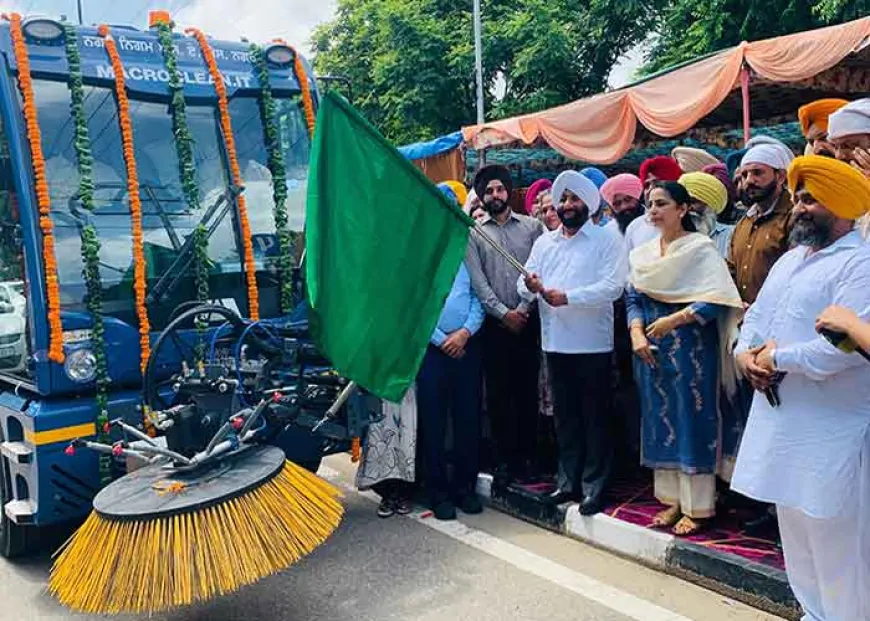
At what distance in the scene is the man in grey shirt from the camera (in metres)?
4.59

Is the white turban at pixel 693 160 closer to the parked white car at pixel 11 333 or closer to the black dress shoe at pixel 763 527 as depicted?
the black dress shoe at pixel 763 527

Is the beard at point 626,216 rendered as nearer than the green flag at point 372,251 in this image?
No

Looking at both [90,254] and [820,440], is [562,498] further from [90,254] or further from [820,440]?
[90,254]

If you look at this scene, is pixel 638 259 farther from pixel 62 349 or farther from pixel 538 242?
pixel 62 349

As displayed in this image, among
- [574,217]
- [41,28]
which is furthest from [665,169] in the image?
[41,28]

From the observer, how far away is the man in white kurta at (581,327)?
4023 mm

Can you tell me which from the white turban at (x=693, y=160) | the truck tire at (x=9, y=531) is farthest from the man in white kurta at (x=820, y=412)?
the truck tire at (x=9, y=531)

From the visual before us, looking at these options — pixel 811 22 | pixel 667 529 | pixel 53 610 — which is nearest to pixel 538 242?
pixel 667 529

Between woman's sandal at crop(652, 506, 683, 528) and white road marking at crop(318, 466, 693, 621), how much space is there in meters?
0.47

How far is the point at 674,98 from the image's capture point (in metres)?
6.73

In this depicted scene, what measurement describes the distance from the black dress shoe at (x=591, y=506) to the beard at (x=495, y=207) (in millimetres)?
1689

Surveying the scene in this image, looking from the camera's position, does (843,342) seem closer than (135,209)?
Yes

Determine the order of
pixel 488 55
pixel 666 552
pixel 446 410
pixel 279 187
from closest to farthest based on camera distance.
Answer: pixel 666 552, pixel 279 187, pixel 446 410, pixel 488 55

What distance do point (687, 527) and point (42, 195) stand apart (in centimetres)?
335
